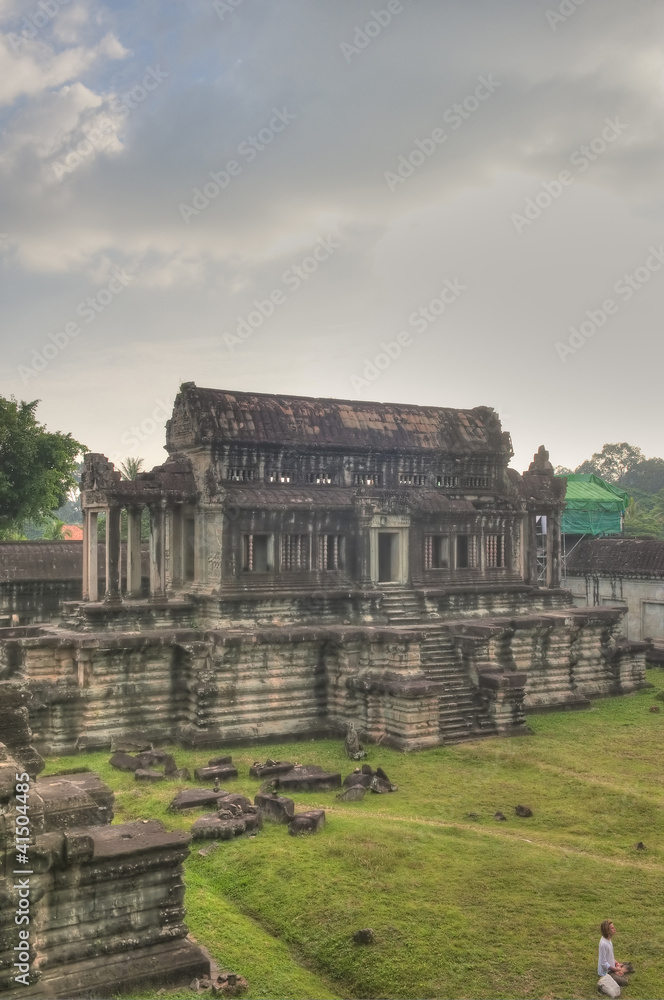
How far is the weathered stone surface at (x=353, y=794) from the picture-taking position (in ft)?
47.0

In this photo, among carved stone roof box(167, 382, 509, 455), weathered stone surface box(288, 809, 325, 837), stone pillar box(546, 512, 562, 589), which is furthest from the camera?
stone pillar box(546, 512, 562, 589)

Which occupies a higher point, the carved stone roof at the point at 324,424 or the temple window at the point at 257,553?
the carved stone roof at the point at 324,424

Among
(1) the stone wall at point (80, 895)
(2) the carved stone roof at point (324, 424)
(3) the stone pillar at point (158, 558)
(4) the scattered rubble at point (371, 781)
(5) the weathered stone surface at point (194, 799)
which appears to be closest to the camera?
(1) the stone wall at point (80, 895)

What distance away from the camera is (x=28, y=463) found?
33125mm

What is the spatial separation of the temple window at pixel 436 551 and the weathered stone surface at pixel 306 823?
11209 millimetres

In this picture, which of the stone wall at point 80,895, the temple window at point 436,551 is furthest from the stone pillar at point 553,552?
the stone wall at point 80,895

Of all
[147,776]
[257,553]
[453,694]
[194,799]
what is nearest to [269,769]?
[147,776]

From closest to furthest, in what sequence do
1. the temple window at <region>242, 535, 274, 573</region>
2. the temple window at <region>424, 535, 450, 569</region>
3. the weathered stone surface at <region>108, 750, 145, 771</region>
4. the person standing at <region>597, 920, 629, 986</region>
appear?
the person standing at <region>597, 920, 629, 986</region> → the weathered stone surface at <region>108, 750, 145, 771</region> → the temple window at <region>242, 535, 274, 573</region> → the temple window at <region>424, 535, 450, 569</region>

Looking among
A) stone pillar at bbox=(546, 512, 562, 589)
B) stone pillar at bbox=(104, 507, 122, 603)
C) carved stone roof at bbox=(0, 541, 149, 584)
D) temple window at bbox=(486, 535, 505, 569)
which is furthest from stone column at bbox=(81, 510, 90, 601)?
stone pillar at bbox=(546, 512, 562, 589)

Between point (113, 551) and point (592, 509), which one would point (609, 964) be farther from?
point (592, 509)

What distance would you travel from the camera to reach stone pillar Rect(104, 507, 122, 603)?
19.6m

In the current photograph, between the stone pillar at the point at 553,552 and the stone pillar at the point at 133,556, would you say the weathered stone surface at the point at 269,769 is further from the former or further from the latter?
the stone pillar at the point at 553,552

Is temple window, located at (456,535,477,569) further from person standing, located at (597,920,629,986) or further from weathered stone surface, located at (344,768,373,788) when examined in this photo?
person standing, located at (597,920,629,986)

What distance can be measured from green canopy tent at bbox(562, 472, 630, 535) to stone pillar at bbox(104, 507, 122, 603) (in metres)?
26.2
